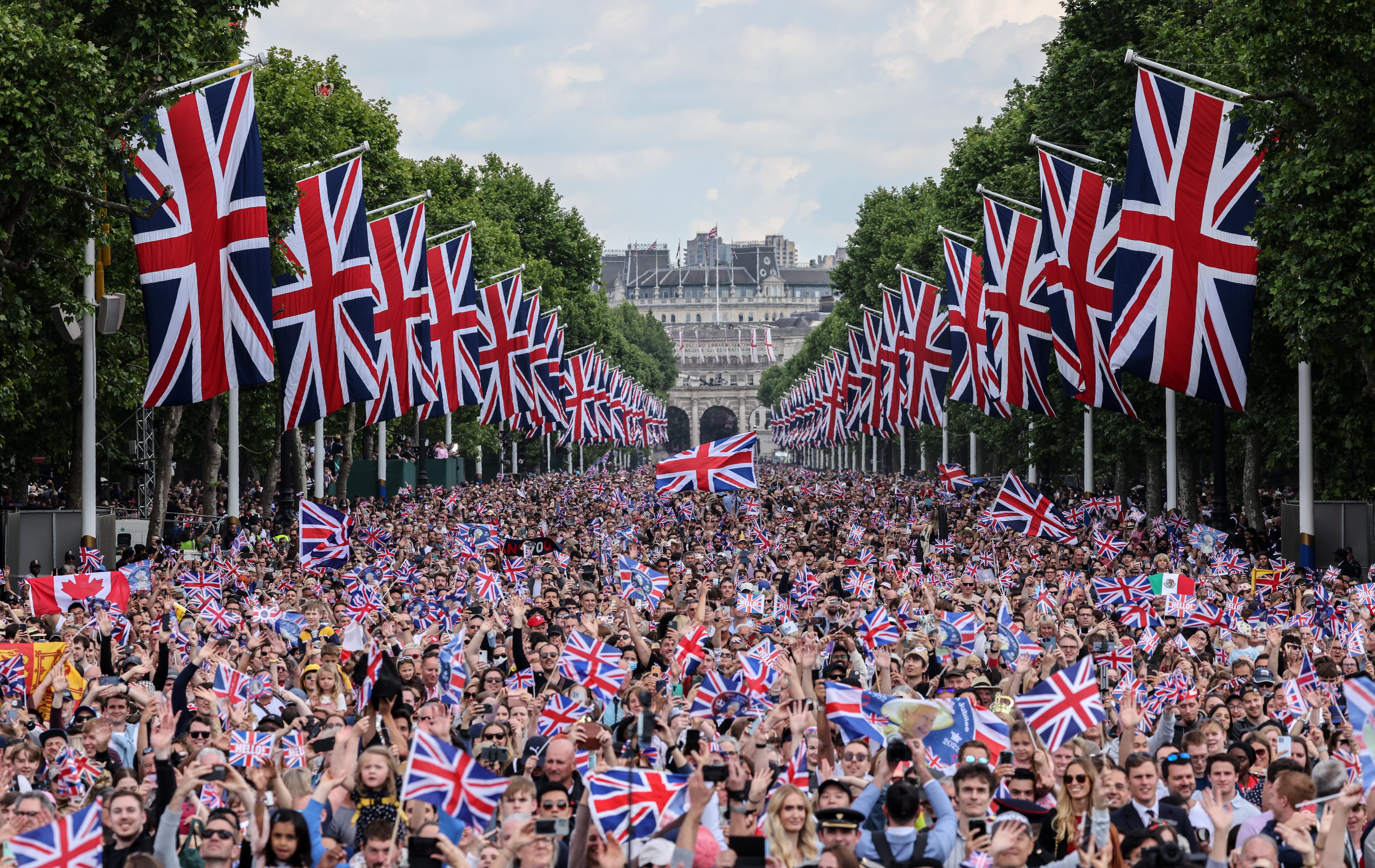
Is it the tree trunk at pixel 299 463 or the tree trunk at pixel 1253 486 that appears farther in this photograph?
the tree trunk at pixel 299 463

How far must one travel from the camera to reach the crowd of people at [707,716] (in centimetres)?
861

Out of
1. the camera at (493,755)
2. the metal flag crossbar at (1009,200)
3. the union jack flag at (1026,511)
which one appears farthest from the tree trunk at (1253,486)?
the camera at (493,755)

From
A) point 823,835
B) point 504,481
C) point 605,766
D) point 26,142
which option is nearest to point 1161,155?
point 26,142

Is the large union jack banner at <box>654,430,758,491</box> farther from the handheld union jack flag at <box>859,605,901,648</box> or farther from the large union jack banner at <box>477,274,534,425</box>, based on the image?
the handheld union jack flag at <box>859,605,901,648</box>

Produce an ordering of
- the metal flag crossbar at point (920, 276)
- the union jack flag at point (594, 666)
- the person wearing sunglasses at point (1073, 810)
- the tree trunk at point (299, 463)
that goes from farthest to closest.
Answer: the metal flag crossbar at point (920, 276) < the tree trunk at point (299, 463) < the union jack flag at point (594, 666) < the person wearing sunglasses at point (1073, 810)

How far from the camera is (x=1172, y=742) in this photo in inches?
471

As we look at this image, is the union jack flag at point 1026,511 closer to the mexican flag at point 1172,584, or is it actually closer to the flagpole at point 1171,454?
the flagpole at point 1171,454

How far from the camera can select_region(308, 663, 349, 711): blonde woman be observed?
1333 cm

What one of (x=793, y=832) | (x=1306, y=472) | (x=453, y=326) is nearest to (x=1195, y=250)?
(x=1306, y=472)

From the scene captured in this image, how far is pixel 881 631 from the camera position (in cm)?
1659

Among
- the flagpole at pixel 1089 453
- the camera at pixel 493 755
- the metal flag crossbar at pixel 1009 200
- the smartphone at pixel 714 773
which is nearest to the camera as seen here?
the smartphone at pixel 714 773

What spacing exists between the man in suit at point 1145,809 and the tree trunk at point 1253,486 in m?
26.1

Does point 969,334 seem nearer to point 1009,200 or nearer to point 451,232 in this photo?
point 1009,200

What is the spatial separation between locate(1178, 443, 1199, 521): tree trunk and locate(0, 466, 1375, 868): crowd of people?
1328 centimetres
